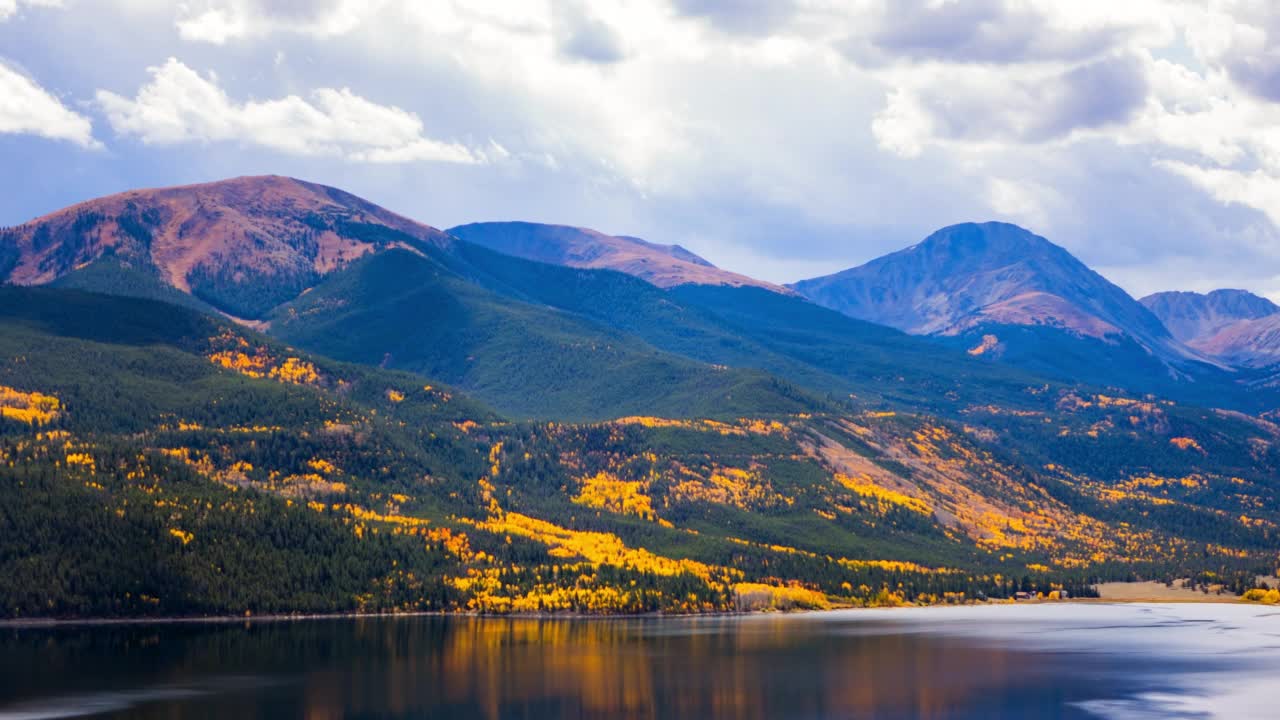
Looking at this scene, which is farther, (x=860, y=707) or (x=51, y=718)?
(x=860, y=707)

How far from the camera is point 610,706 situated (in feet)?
570

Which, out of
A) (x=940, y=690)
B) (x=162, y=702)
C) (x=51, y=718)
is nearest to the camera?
(x=51, y=718)

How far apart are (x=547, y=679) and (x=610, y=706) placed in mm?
25584

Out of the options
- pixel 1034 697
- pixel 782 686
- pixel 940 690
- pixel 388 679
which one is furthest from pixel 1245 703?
pixel 388 679

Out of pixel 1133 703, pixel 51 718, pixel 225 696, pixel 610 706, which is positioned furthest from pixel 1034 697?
pixel 51 718

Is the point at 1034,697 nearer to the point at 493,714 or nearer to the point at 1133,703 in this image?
the point at 1133,703

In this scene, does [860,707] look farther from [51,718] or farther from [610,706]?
[51,718]

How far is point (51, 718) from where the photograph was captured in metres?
164

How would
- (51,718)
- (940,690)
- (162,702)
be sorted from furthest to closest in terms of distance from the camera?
(940,690)
(162,702)
(51,718)

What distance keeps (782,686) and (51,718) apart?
90.1 metres

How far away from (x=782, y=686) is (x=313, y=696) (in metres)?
60.7

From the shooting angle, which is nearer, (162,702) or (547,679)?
(162,702)

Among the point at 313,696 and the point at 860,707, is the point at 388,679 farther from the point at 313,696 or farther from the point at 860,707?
the point at 860,707

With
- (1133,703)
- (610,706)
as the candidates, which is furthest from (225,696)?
(1133,703)
